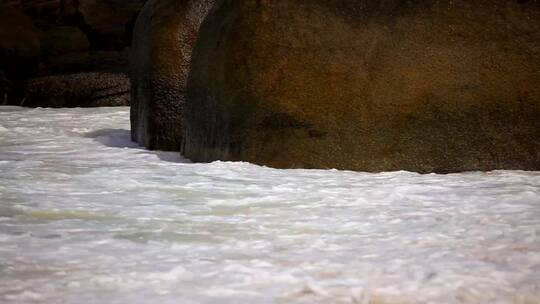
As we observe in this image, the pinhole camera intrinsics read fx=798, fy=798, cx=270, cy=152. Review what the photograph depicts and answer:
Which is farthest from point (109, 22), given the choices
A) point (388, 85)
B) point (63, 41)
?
point (388, 85)

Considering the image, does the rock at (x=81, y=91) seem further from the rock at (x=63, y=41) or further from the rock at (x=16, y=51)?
the rock at (x=63, y=41)

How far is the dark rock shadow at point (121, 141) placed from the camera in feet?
→ 19.1

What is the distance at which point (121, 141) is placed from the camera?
23.9 feet

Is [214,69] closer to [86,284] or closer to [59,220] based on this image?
[59,220]

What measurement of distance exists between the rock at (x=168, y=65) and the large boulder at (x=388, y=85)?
63.0 inches

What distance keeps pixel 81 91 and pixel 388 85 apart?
25.8 feet

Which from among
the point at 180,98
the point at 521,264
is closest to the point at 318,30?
the point at 180,98

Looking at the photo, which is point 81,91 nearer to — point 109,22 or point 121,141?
point 109,22

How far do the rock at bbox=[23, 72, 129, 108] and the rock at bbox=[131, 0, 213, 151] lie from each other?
16.4ft

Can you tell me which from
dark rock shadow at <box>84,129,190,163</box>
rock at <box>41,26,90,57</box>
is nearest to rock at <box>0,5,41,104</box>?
rock at <box>41,26,90,57</box>

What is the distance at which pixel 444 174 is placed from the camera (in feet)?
15.0

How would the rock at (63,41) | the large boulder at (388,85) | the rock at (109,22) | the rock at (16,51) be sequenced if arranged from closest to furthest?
the large boulder at (388,85) → the rock at (16,51) → the rock at (63,41) → the rock at (109,22)

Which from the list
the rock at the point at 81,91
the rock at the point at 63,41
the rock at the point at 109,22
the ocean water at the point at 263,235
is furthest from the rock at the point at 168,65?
the rock at the point at 109,22

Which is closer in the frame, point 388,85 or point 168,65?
point 388,85
